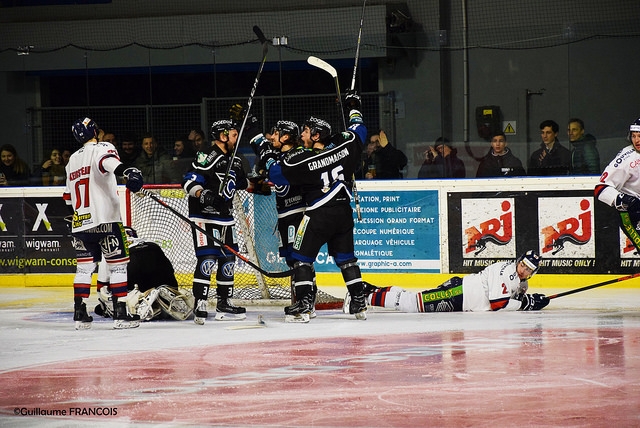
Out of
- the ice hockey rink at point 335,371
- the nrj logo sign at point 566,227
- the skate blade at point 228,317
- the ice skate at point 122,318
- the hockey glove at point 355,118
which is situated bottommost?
the ice hockey rink at point 335,371

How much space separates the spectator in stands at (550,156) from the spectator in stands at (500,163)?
0.12 meters

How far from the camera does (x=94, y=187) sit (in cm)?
662

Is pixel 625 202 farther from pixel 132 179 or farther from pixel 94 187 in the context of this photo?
pixel 94 187

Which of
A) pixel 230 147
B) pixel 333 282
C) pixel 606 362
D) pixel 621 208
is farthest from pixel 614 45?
pixel 606 362

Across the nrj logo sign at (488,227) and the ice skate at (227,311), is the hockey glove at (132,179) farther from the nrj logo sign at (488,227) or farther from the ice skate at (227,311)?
the nrj logo sign at (488,227)

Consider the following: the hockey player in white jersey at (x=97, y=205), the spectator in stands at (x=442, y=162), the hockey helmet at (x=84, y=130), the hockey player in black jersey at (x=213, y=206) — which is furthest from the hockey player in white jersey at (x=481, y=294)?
the hockey helmet at (x=84, y=130)

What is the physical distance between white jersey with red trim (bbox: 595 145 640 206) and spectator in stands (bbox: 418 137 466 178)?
202cm

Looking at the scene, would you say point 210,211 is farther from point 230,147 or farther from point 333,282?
point 333,282

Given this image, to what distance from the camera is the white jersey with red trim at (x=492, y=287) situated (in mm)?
6898

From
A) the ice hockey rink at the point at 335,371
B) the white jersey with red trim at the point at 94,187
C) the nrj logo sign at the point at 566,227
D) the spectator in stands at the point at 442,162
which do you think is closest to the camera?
the ice hockey rink at the point at 335,371

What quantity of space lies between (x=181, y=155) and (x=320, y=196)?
10.6 ft

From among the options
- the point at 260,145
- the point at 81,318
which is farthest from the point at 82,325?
the point at 260,145

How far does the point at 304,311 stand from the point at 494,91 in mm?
3570

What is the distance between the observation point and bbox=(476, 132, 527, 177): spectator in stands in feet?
28.8
